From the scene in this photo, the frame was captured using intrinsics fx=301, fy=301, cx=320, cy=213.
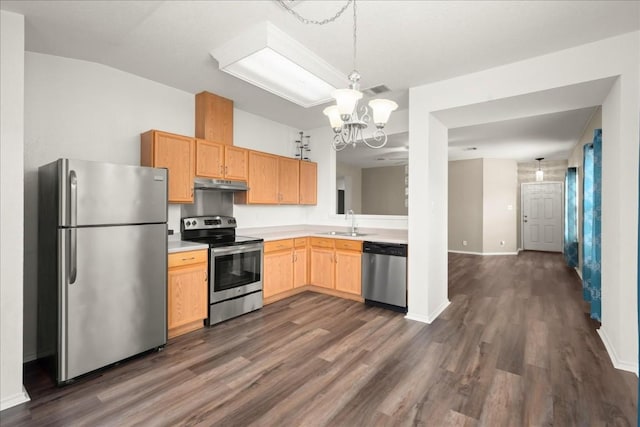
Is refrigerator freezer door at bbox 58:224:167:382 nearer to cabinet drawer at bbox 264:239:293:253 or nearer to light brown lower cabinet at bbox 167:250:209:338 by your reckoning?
light brown lower cabinet at bbox 167:250:209:338

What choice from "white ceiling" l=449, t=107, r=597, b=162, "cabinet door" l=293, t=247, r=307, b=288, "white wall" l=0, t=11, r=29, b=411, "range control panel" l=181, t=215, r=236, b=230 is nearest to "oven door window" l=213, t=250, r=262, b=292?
"range control panel" l=181, t=215, r=236, b=230

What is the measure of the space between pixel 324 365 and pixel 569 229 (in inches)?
255

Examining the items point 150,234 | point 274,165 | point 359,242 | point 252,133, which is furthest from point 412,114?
point 150,234

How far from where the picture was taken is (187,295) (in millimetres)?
3035

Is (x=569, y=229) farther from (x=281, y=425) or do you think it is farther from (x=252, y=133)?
(x=281, y=425)

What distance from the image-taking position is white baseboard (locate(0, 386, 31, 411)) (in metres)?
1.95

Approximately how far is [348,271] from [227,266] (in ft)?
5.36

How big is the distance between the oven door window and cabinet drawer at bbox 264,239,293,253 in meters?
0.18

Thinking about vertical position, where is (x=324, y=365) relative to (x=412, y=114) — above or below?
below

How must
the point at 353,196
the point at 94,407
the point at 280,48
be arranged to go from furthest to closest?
the point at 353,196 < the point at 280,48 < the point at 94,407

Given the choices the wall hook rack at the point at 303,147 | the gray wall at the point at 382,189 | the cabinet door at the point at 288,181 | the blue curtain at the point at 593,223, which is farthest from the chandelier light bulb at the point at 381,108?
the gray wall at the point at 382,189

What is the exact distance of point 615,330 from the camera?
2.58m

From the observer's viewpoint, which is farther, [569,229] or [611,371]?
[569,229]

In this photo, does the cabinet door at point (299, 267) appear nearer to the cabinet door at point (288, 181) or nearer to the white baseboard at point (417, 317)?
the cabinet door at point (288, 181)
